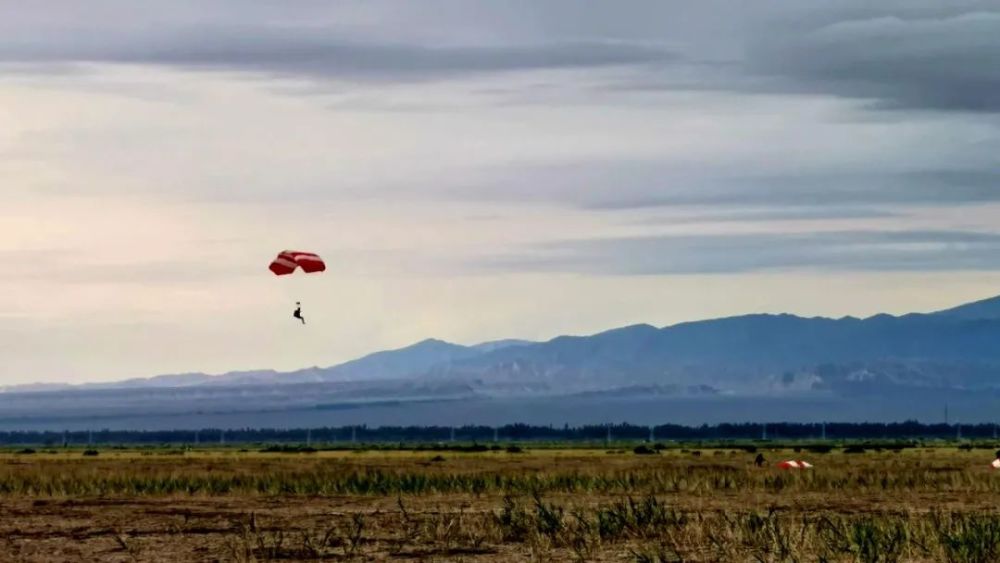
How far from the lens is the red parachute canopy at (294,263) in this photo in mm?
54891

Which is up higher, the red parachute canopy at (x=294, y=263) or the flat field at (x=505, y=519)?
the red parachute canopy at (x=294, y=263)

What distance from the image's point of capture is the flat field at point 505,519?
3306cm

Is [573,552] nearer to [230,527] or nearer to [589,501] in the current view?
[230,527]

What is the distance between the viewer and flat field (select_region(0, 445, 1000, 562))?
33.1 metres

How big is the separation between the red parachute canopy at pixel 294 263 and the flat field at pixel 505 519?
6771 millimetres

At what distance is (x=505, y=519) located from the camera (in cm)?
3884

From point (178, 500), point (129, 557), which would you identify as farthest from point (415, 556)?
point (178, 500)

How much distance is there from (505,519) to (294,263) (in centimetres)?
1945

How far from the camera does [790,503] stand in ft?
161

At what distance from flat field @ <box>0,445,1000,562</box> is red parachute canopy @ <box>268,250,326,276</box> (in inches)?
267

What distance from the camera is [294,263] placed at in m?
56.3

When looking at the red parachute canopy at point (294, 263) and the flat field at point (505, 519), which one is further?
the red parachute canopy at point (294, 263)

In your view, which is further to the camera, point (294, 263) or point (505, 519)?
point (294, 263)

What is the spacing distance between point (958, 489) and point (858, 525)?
78.9ft
